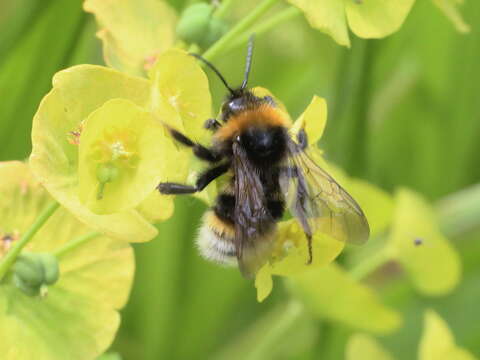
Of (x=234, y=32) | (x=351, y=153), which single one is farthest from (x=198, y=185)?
(x=351, y=153)

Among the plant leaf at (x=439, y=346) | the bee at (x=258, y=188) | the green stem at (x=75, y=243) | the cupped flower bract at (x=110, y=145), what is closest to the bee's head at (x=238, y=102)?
the bee at (x=258, y=188)

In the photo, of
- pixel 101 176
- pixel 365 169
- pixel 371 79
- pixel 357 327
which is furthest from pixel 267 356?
pixel 101 176

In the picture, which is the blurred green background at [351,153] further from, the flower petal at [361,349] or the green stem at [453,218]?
the flower petal at [361,349]

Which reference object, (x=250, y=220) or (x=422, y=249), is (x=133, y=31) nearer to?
(x=250, y=220)

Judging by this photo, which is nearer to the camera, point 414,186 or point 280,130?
point 280,130

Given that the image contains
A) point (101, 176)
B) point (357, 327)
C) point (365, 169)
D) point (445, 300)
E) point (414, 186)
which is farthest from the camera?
point (414, 186)

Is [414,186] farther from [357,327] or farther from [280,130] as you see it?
[280,130]

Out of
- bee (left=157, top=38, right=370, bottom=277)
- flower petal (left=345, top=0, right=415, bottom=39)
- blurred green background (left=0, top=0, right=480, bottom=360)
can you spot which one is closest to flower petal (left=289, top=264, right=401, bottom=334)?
blurred green background (left=0, top=0, right=480, bottom=360)
